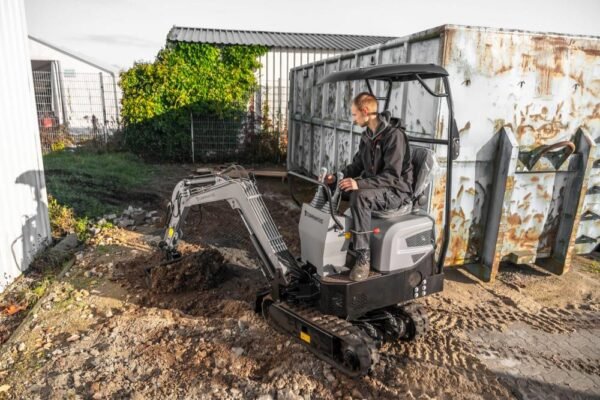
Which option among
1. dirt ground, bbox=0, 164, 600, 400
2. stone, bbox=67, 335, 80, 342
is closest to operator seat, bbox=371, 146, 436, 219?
dirt ground, bbox=0, 164, 600, 400

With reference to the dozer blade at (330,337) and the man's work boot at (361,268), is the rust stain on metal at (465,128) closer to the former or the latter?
the man's work boot at (361,268)

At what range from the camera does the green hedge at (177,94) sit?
14250mm

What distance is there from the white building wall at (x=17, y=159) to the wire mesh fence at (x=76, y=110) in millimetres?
9307

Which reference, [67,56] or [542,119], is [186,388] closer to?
[542,119]

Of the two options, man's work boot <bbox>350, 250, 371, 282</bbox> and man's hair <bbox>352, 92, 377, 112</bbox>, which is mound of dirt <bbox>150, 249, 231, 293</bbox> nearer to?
man's work boot <bbox>350, 250, 371, 282</bbox>

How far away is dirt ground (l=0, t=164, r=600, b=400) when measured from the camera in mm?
3633

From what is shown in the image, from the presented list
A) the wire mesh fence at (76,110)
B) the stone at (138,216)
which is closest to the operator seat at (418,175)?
the stone at (138,216)

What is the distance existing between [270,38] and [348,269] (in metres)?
15.1

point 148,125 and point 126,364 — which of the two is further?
point 148,125

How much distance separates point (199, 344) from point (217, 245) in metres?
2.97

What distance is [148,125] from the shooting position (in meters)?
14.5

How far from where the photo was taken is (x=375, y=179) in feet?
12.5

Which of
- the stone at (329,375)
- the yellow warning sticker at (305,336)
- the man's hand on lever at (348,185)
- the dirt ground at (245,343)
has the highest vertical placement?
the man's hand on lever at (348,185)

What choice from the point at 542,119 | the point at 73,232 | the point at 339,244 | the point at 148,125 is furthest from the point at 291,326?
the point at 148,125
